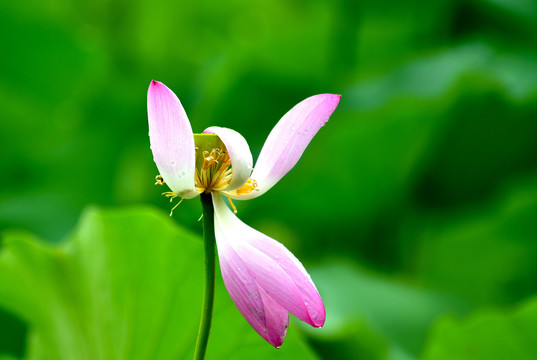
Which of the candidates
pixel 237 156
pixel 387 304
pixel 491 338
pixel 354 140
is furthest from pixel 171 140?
pixel 354 140

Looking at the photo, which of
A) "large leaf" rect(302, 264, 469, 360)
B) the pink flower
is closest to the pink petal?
the pink flower

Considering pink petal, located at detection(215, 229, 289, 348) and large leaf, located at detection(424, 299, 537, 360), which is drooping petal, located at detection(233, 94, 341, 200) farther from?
large leaf, located at detection(424, 299, 537, 360)

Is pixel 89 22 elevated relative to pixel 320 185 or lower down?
elevated

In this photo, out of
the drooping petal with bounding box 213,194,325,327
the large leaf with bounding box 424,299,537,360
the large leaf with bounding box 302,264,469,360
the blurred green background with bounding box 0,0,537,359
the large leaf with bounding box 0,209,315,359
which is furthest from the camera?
the blurred green background with bounding box 0,0,537,359

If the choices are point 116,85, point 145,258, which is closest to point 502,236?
point 145,258

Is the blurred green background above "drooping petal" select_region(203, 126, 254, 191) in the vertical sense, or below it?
below

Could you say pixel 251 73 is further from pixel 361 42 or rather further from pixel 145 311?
pixel 145 311

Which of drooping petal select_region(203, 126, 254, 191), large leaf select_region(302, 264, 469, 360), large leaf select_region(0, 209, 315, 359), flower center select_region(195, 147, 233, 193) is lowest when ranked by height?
large leaf select_region(302, 264, 469, 360)
